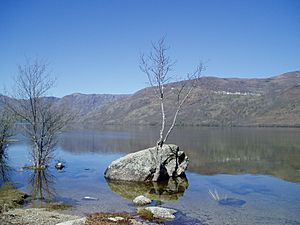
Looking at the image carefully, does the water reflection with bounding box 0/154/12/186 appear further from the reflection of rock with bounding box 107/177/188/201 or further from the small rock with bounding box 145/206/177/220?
the small rock with bounding box 145/206/177/220

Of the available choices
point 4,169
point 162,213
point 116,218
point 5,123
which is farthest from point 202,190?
point 5,123

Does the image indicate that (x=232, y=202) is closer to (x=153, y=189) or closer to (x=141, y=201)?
(x=141, y=201)

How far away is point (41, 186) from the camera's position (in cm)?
2780

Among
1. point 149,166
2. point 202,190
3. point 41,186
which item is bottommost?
point 202,190

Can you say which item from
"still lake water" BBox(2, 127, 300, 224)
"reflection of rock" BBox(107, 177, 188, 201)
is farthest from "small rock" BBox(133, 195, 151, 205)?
"reflection of rock" BBox(107, 177, 188, 201)

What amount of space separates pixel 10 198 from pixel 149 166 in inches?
525

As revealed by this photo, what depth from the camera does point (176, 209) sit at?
20578 millimetres

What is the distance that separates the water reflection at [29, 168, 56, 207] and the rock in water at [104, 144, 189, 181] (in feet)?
18.4

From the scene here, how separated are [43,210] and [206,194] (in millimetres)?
12044

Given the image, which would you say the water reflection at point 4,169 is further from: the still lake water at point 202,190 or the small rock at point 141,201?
the small rock at point 141,201

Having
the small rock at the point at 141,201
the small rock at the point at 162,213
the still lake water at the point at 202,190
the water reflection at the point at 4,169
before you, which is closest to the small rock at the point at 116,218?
the small rock at the point at 162,213

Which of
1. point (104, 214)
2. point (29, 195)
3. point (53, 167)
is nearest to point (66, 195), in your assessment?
point (29, 195)

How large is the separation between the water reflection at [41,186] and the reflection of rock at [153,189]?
493 centimetres

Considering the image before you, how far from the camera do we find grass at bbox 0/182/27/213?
1918 cm
